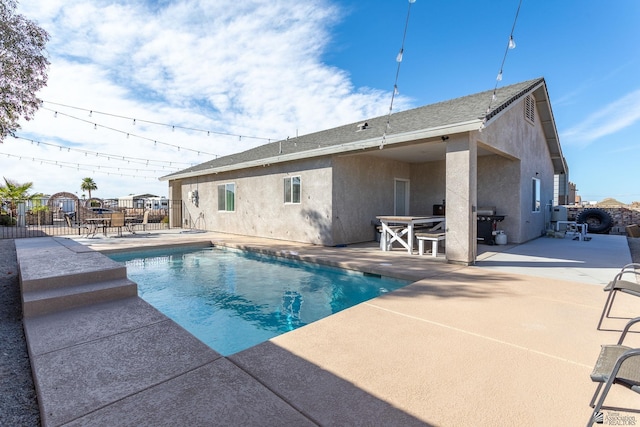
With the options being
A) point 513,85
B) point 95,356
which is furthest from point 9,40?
point 513,85

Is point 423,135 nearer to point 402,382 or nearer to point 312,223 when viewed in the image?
point 312,223

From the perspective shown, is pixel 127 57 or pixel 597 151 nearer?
pixel 127 57

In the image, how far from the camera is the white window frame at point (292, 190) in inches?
391

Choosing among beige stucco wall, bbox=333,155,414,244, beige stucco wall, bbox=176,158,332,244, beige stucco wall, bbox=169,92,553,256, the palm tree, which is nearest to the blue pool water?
beige stucco wall, bbox=176,158,332,244

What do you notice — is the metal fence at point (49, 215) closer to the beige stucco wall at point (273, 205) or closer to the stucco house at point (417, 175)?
the beige stucco wall at point (273, 205)

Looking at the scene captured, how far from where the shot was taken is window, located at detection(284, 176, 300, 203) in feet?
32.8

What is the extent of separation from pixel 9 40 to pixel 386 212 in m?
9.88

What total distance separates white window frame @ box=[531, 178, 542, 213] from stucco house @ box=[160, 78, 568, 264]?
0.12 feet

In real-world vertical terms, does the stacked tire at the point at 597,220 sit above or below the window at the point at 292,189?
below

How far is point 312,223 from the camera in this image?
9516 millimetres

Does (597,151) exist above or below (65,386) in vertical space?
above

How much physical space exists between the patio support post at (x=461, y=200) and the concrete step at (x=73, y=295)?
19.3 feet

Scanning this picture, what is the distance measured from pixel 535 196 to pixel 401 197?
4.62 m

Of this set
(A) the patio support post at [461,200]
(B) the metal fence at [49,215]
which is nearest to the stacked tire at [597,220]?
(A) the patio support post at [461,200]
